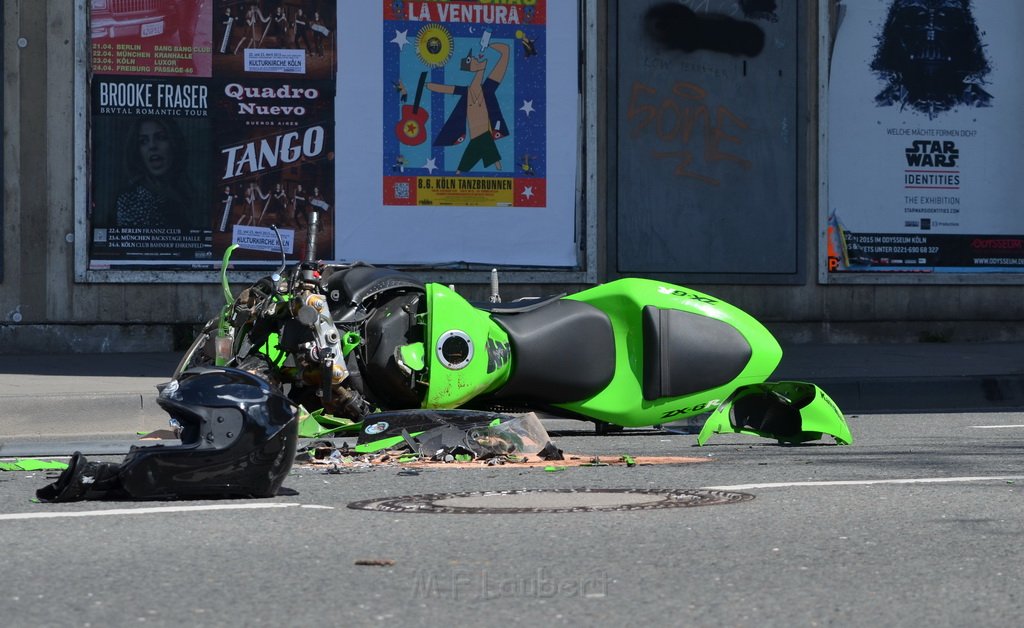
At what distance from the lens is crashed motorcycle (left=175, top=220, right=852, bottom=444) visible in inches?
333

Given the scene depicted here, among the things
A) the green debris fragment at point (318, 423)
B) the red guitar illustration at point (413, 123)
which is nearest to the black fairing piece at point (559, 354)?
the green debris fragment at point (318, 423)

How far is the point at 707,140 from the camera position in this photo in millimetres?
16578

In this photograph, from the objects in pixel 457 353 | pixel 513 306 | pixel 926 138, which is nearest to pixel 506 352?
pixel 457 353

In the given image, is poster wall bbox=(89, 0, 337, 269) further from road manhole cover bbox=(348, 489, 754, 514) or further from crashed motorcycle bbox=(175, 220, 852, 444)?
road manhole cover bbox=(348, 489, 754, 514)

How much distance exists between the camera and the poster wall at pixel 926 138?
16.9 m

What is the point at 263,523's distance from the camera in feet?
18.0

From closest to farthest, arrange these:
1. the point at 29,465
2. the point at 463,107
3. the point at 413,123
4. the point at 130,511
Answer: the point at 130,511 < the point at 29,465 < the point at 413,123 < the point at 463,107

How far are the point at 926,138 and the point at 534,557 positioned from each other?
13.4 meters

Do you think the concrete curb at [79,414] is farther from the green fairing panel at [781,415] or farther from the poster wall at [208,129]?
the poster wall at [208,129]

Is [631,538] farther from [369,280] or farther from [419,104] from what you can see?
[419,104]

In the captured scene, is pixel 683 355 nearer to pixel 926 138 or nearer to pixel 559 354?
pixel 559 354

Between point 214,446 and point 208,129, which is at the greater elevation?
point 208,129

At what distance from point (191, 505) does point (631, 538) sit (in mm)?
1795

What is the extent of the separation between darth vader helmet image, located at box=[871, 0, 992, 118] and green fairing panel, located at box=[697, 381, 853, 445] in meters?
8.96
